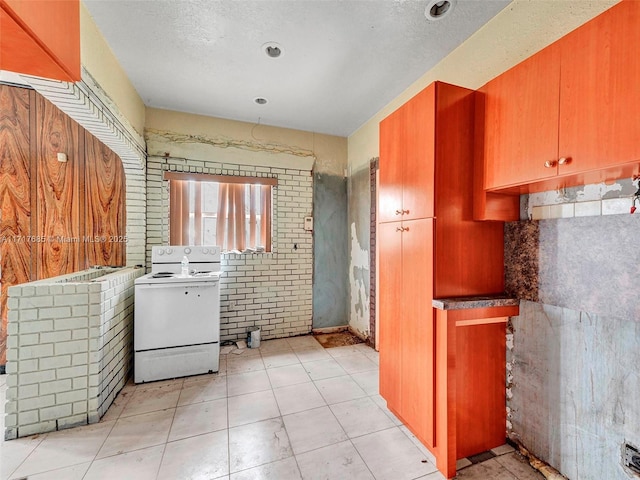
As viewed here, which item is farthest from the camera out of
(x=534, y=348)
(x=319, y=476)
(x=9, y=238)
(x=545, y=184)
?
(x=9, y=238)

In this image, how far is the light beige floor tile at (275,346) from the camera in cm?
349

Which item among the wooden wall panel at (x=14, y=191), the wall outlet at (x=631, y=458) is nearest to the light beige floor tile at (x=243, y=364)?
the wooden wall panel at (x=14, y=191)

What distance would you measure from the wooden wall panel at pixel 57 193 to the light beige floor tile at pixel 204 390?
6.22ft

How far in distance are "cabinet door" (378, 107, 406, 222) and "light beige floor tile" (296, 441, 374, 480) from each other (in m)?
1.62

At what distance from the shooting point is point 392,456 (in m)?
1.77

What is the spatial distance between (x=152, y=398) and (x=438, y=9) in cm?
381

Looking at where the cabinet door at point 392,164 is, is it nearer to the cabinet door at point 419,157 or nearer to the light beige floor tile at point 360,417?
the cabinet door at point 419,157

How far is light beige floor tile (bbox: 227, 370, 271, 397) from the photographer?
2.55 metres

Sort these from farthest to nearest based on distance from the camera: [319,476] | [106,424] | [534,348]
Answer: [106,424], [534,348], [319,476]

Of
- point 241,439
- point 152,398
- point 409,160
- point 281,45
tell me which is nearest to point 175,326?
point 152,398

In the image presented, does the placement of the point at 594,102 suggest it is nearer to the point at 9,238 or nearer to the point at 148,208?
the point at 148,208

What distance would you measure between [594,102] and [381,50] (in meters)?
1.67

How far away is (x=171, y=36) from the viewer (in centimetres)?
220

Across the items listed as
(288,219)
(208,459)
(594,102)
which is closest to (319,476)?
(208,459)
